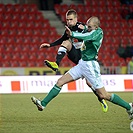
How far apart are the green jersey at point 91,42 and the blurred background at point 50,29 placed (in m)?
12.7

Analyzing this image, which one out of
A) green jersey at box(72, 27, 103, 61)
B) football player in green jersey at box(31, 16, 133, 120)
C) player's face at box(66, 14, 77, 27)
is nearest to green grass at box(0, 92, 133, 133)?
football player in green jersey at box(31, 16, 133, 120)

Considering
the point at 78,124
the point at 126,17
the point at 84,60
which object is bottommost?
the point at 78,124

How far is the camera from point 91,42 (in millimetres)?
8422

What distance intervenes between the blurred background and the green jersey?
41.6 feet

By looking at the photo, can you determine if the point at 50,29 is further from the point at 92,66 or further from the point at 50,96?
the point at 92,66

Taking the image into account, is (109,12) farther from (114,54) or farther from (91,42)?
(91,42)

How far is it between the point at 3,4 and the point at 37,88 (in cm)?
825

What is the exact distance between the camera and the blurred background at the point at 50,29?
23047 mm

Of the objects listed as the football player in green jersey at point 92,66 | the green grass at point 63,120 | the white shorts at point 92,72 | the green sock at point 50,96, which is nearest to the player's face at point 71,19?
the football player in green jersey at point 92,66

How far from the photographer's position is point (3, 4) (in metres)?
25.2

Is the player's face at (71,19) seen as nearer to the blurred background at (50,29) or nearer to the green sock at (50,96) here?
the green sock at (50,96)

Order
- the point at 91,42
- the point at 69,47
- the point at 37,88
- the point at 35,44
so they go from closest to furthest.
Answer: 1. the point at 91,42
2. the point at 69,47
3. the point at 37,88
4. the point at 35,44

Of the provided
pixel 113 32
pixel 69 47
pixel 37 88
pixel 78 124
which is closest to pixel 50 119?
pixel 78 124

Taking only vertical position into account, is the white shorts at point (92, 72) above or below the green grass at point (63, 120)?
above
